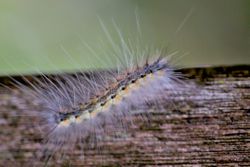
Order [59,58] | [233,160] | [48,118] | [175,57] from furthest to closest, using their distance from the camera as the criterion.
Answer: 1. [59,58]
2. [175,57]
3. [48,118]
4. [233,160]

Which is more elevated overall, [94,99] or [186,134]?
[94,99]

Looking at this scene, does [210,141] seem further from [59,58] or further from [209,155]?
[59,58]

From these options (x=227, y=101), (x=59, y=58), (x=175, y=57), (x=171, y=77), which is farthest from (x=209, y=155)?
(x=59, y=58)

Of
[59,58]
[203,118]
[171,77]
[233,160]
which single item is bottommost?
[233,160]
